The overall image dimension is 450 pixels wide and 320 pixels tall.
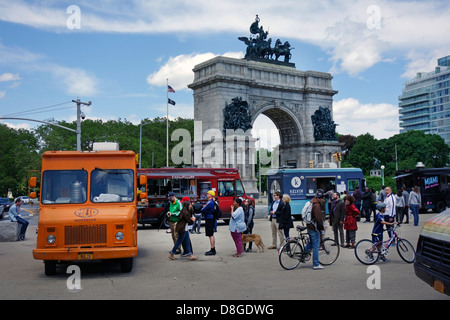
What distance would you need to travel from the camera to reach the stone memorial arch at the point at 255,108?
47.2 meters

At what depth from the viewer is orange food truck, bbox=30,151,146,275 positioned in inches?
416

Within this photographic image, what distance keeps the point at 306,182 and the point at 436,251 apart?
2105cm

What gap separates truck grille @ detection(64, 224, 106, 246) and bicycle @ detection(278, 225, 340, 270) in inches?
161

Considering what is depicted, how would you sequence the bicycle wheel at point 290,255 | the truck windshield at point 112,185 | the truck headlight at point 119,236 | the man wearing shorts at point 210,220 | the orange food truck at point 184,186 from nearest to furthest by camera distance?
the truck headlight at point 119,236 → the bicycle wheel at point 290,255 → the truck windshield at point 112,185 → the man wearing shorts at point 210,220 → the orange food truck at point 184,186

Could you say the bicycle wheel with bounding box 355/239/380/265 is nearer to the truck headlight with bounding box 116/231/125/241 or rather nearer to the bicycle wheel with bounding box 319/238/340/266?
the bicycle wheel with bounding box 319/238/340/266

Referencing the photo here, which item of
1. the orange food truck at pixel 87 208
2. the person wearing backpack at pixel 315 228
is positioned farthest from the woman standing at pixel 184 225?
the person wearing backpack at pixel 315 228

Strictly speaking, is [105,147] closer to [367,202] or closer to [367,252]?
[367,252]

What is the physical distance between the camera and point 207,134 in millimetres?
47688

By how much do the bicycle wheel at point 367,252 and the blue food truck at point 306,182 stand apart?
15.3 meters

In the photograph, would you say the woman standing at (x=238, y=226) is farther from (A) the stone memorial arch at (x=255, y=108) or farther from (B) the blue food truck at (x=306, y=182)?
(A) the stone memorial arch at (x=255, y=108)

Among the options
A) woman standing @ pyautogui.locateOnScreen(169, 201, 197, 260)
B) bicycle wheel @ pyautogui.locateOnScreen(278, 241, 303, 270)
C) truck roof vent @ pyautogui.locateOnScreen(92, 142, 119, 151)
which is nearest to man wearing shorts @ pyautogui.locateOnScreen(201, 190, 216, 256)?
woman standing @ pyautogui.locateOnScreen(169, 201, 197, 260)

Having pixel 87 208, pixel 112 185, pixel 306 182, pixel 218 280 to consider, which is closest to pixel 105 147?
pixel 112 185
